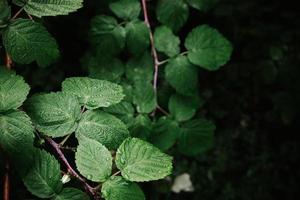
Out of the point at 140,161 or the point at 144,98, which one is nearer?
the point at 140,161

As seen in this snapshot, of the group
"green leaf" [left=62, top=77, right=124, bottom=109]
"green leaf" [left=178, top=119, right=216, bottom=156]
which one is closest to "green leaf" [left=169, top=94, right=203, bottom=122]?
"green leaf" [left=178, top=119, right=216, bottom=156]

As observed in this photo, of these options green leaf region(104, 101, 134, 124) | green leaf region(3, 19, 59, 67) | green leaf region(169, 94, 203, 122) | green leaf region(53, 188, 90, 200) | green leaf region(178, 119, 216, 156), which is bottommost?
green leaf region(178, 119, 216, 156)

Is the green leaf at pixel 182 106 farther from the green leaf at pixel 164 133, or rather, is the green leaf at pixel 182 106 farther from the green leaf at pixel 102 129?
the green leaf at pixel 102 129

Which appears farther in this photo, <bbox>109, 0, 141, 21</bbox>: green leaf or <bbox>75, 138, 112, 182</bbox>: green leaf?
<bbox>109, 0, 141, 21</bbox>: green leaf

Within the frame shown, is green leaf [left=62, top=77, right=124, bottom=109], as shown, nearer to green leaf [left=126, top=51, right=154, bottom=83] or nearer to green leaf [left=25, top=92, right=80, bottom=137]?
green leaf [left=25, top=92, right=80, bottom=137]

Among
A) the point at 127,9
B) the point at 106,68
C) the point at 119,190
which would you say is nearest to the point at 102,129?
the point at 119,190

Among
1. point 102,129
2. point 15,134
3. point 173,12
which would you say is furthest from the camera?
point 173,12

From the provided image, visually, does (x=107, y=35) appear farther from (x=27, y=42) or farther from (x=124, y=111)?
(x=27, y=42)

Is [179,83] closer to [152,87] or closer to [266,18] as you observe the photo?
[152,87]
